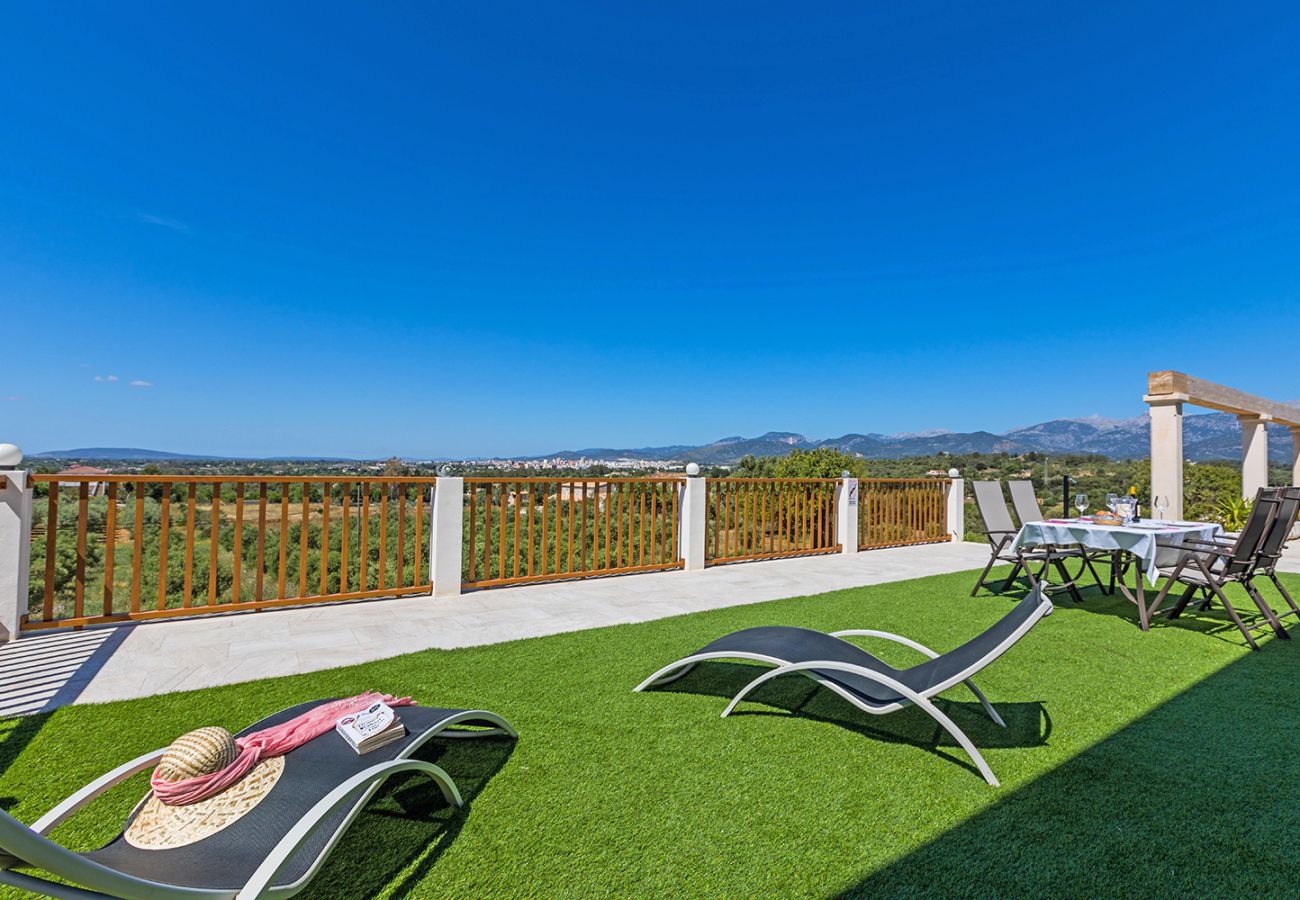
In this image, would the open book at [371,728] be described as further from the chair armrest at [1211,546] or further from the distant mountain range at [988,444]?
the distant mountain range at [988,444]

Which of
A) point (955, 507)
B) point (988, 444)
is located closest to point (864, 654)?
point (955, 507)

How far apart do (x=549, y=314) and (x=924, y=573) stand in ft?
60.3

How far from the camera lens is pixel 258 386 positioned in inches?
963

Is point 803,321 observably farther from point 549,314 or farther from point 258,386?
point 258,386

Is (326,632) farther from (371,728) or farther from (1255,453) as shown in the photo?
(1255,453)

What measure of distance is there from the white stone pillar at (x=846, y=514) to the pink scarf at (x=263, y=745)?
7.17 m

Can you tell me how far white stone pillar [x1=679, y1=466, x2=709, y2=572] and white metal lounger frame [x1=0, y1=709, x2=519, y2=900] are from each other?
4.89 meters

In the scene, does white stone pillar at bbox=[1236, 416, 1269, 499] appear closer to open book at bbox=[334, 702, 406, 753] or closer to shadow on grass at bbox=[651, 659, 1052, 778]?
shadow on grass at bbox=[651, 659, 1052, 778]

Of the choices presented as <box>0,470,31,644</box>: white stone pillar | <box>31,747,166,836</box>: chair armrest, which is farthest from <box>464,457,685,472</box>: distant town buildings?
<box>31,747,166,836</box>: chair armrest

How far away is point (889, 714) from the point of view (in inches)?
103

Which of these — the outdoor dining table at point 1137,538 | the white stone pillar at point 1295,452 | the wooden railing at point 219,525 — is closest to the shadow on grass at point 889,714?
the outdoor dining table at point 1137,538

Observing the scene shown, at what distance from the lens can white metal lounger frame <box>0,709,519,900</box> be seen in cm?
85

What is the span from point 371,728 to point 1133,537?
5244 mm

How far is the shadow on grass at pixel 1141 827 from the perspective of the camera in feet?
5.04
